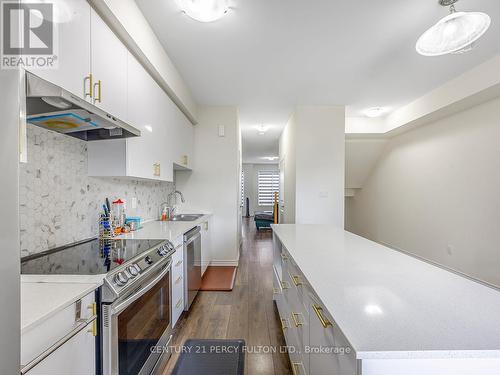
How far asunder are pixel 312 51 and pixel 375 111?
2403 mm

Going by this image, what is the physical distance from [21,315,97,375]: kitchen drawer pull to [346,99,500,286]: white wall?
4.17 metres

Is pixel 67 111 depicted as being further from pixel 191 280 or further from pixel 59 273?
pixel 191 280

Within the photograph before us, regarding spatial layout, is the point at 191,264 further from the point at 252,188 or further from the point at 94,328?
the point at 252,188

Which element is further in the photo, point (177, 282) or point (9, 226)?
point (177, 282)

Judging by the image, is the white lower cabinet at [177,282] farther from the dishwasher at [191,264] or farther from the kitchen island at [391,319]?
the kitchen island at [391,319]

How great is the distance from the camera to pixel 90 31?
141cm

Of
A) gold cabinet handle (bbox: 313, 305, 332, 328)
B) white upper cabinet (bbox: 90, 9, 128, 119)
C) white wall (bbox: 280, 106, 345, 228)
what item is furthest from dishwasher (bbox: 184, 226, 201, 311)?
white wall (bbox: 280, 106, 345, 228)

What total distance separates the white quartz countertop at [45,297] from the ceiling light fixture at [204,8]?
173cm

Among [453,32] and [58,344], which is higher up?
[453,32]

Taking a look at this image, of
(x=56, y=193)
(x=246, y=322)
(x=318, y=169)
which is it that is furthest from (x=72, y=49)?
(x=318, y=169)

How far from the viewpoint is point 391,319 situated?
736 mm

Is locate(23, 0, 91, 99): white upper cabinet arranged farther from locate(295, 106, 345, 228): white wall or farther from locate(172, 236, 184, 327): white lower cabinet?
locate(295, 106, 345, 228): white wall

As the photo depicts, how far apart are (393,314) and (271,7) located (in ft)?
6.89

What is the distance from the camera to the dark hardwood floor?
184 centimetres
